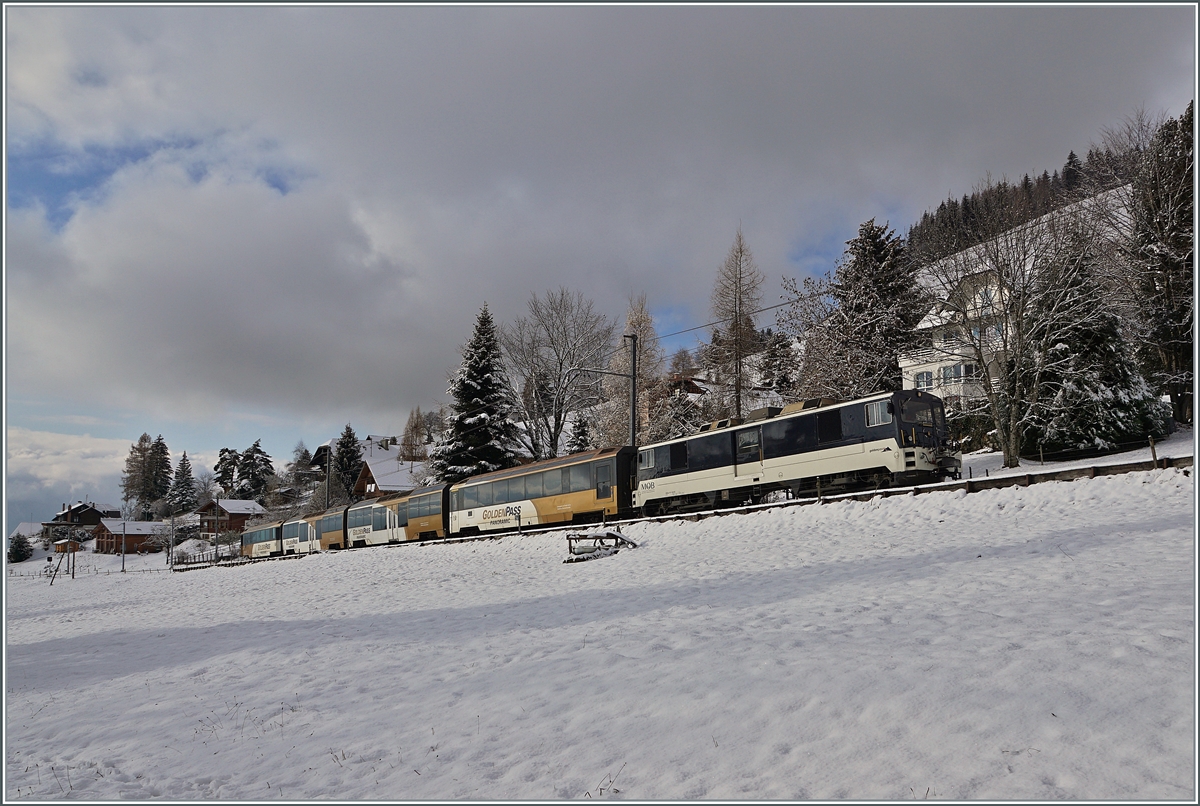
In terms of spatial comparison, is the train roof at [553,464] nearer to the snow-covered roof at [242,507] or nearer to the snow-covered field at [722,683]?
the snow-covered field at [722,683]

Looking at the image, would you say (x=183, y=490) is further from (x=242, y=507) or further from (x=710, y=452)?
(x=710, y=452)

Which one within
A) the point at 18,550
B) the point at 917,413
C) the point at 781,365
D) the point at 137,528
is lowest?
the point at 18,550

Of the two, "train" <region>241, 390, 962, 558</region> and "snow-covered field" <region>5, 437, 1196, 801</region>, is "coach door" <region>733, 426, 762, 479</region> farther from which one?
"snow-covered field" <region>5, 437, 1196, 801</region>

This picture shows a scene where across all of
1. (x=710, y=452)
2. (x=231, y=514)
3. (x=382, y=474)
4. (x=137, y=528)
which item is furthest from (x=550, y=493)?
(x=137, y=528)

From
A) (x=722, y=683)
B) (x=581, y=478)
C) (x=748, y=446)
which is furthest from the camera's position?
(x=581, y=478)

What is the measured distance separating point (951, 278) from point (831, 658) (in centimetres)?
2227

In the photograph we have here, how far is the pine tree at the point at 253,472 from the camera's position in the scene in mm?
99500

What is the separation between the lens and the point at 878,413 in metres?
17.6

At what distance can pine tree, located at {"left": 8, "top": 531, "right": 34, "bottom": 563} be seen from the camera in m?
73.4

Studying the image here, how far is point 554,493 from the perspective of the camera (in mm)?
25891

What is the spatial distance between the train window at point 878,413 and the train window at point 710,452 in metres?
4.58

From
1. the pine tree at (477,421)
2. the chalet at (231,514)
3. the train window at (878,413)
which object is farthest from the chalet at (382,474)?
the train window at (878,413)

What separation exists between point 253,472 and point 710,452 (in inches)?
3915

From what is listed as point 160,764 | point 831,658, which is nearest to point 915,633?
→ point 831,658
